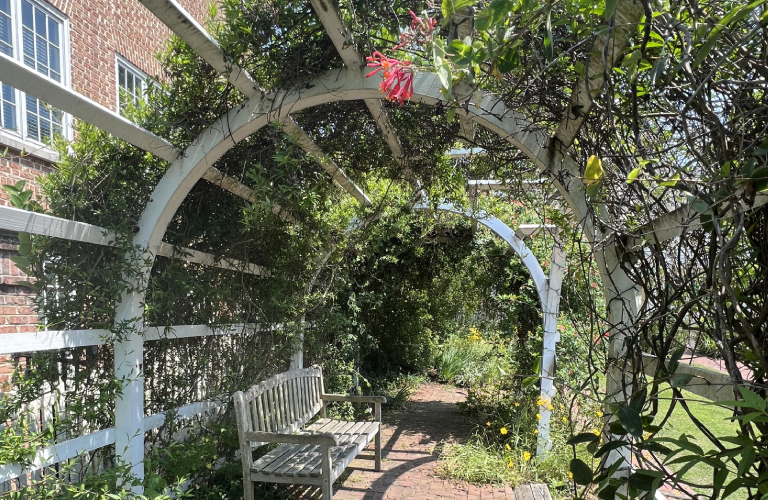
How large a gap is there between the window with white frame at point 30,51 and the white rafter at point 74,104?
8.29 ft

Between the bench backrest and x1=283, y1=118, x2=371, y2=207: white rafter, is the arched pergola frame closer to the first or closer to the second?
x1=283, y1=118, x2=371, y2=207: white rafter

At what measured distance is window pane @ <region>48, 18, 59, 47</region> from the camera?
203 inches

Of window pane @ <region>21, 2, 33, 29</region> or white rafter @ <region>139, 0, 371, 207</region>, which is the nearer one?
white rafter @ <region>139, 0, 371, 207</region>

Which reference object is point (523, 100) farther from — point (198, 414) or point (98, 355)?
point (198, 414)

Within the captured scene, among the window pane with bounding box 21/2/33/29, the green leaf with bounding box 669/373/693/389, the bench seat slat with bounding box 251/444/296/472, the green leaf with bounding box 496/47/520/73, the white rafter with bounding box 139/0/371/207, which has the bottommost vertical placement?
the bench seat slat with bounding box 251/444/296/472

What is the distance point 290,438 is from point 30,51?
4.43 meters

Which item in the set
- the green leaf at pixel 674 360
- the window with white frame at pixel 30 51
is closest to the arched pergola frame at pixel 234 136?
the green leaf at pixel 674 360

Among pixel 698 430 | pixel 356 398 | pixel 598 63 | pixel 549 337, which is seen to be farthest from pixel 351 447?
pixel 698 430

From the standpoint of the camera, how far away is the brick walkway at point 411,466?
168 inches

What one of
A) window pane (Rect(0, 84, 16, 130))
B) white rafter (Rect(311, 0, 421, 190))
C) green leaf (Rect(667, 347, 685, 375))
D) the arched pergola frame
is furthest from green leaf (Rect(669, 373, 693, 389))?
window pane (Rect(0, 84, 16, 130))

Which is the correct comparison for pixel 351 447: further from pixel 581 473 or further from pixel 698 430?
pixel 698 430

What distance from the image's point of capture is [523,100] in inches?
74.4

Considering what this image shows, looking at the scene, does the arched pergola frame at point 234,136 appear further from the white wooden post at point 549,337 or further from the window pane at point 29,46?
the window pane at point 29,46

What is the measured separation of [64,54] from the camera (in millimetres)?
5273
